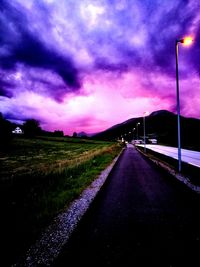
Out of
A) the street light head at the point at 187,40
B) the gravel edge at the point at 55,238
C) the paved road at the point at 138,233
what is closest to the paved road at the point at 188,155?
the street light head at the point at 187,40

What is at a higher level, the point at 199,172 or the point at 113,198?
the point at 199,172

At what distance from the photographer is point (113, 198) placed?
7.82m

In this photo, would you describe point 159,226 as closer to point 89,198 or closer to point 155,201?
point 155,201

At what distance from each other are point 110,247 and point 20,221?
8.22 ft

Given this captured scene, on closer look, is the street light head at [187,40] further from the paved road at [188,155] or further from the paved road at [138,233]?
the paved road at [138,233]

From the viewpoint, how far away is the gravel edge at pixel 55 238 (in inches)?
135

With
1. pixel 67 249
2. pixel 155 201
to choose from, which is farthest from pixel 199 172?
pixel 67 249

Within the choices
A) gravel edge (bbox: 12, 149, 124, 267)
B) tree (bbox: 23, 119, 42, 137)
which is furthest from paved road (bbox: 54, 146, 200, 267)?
tree (bbox: 23, 119, 42, 137)

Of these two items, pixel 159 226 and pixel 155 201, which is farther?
pixel 155 201

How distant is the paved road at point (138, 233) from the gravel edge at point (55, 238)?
0.53ft

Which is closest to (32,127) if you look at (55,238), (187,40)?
(187,40)

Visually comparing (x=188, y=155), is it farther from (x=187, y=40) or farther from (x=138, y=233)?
(x=138, y=233)

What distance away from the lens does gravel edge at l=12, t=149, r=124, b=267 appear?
3418mm

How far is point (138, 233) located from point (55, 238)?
6.55 feet
